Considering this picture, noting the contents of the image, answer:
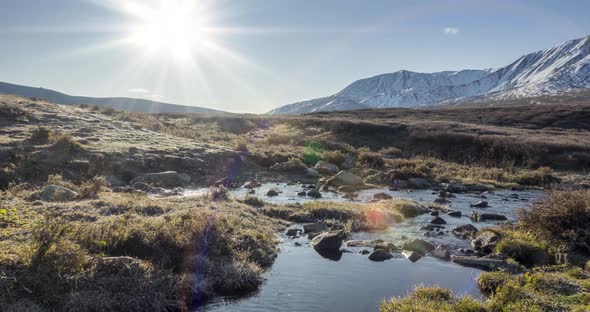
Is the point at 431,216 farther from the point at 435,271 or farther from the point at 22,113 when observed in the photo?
the point at 22,113

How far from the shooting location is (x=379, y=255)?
1581cm

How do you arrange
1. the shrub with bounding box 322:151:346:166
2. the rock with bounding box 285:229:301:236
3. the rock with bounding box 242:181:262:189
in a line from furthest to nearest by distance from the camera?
the shrub with bounding box 322:151:346:166
the rock with bounding box 242:181:262:189
the rock with bounding box 285:229:301:236

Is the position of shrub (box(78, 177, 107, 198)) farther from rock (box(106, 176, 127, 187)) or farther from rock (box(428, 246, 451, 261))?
rock (box(428, 246, 451, 261))

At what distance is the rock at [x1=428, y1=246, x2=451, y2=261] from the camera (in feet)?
52.5

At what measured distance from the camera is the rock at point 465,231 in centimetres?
1881

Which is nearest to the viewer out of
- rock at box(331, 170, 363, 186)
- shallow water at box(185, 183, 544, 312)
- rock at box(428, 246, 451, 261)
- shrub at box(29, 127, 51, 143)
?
shallow water at box(185, 183, 544, 312)

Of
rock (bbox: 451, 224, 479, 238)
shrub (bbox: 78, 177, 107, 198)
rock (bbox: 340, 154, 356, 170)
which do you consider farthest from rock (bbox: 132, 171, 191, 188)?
rock (bbox: 451, 224, 479, 238)

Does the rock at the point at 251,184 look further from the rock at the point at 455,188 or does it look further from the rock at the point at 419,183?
the rock at the point at 455,188

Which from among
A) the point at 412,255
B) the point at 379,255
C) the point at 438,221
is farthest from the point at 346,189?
the point at 379,255

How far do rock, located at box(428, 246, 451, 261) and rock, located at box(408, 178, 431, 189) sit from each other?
17.2 m

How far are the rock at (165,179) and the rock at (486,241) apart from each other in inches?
773

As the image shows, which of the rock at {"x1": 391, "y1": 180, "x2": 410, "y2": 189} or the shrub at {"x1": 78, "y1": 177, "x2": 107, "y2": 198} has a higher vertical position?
the shrub at {"x1": 78, "y1": 177, "x2": 107, "y2": 198}

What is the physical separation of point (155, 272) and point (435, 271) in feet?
29.4

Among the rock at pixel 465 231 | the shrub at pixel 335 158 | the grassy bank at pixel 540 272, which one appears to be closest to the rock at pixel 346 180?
the shrub at pixel 335 158
